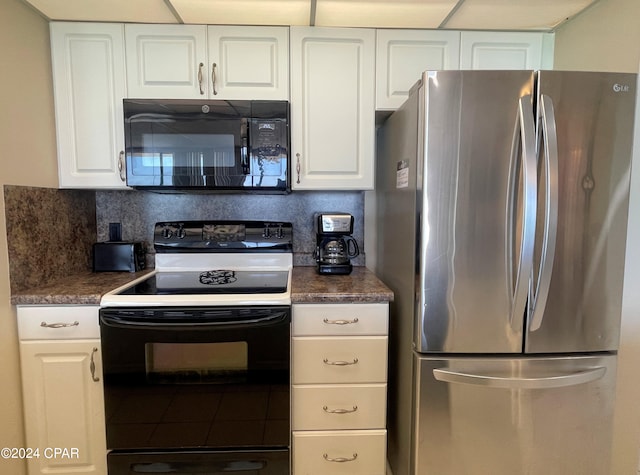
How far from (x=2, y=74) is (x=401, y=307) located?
6.18 ft

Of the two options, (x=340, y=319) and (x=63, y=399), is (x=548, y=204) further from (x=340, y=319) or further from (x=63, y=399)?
(x=63, y=399)

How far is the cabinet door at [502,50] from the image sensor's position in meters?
1.66

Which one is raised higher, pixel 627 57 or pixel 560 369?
pixel 627 57

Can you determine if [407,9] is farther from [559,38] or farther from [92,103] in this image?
[92,103]

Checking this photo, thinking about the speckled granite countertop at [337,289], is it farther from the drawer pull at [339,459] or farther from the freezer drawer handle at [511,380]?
the drawer pull at [339,459]

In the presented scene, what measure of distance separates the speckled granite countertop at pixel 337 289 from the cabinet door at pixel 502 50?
1178 mm

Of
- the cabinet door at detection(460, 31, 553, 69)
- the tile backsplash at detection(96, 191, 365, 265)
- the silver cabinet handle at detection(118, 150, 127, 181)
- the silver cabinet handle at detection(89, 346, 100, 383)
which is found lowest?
the silver cabinet handle at detection(89, 346, 100, 383)

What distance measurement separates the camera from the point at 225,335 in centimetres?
134

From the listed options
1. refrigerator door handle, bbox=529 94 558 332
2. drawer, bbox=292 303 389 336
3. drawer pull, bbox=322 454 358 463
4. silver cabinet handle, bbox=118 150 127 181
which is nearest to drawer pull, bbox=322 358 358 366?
drawer, bbox=292 303 389 336

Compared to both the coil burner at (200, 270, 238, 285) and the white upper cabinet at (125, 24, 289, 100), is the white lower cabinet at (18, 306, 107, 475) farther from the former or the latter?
the white upper cabinet at (125, 24, 289, 100)

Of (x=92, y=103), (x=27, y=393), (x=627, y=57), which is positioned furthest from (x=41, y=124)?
(x=627, y=57)

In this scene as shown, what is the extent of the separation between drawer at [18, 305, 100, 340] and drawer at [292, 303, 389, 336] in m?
0.84

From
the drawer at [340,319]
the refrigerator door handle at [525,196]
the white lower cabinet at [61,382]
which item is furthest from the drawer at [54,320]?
the refrigerator door handle at [525,196]

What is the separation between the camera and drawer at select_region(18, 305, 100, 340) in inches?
Result: 53.6
